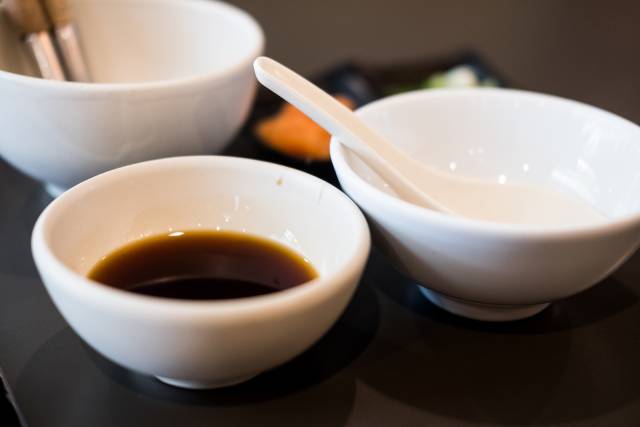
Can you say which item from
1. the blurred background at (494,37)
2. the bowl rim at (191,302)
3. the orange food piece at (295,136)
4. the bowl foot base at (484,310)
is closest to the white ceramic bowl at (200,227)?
the bowl rim at (191,302)

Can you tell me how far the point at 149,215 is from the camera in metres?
0.68

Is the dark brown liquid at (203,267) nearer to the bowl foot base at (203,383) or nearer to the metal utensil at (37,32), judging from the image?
the bowl foot base at (203,383)

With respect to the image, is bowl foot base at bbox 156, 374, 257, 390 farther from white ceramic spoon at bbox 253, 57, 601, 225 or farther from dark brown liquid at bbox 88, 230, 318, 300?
white ceramic spoon at bbox 253, 57, 601, 225

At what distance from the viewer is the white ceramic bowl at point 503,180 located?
1.83 feet

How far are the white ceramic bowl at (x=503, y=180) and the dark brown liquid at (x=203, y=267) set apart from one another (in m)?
0.10

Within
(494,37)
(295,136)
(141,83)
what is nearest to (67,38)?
(141,83)

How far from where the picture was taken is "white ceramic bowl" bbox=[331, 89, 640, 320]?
1.83 feet

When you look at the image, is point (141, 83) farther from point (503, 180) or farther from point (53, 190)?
point (503, 180)

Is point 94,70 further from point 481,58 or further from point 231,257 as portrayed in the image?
point 481,58

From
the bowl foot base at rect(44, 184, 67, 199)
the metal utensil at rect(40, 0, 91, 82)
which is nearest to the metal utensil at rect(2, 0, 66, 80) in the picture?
the metal utensil at rect(40, 0, 91, 82)

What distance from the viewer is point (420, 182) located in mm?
750

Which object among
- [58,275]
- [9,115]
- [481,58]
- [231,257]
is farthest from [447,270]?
[481,58]

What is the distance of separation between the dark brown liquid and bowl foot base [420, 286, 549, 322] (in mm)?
138

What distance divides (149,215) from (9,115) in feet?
0.62
